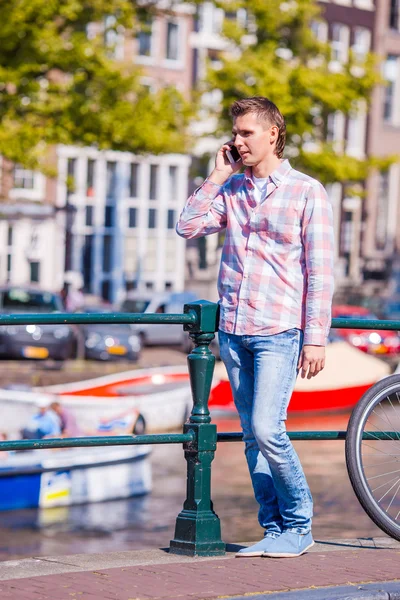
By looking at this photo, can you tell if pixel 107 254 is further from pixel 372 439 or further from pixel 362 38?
pixel 372 439

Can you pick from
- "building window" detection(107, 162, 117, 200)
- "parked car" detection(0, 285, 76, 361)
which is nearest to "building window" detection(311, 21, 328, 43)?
"building window" detection(107, 162, 117, 200)

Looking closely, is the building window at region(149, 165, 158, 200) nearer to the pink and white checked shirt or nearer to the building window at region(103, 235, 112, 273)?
the building window at region(103, 235, 112, 273)

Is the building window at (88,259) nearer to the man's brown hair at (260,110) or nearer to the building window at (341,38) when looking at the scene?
the building window at (341,38)

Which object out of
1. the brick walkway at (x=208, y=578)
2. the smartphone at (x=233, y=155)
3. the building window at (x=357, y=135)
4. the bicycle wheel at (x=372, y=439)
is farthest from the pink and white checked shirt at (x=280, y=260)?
the building window at (x=357, y=135)

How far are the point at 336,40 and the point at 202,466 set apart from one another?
Answer: 4398cm

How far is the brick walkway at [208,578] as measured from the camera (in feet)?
15.1

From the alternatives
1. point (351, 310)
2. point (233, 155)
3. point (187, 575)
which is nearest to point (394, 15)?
point (351, 310)

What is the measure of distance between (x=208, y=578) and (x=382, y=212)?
45.6 meters

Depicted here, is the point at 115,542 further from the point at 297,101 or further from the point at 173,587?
the point at 297,101

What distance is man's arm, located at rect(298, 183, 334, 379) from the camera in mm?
5227

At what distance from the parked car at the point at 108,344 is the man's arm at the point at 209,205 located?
887 inches

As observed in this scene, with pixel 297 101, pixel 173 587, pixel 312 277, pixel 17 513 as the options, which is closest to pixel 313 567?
pixel 173 587

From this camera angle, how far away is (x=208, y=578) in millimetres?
4938

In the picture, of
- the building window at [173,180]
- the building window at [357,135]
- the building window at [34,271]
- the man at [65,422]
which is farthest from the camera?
the building window at [357,135]
